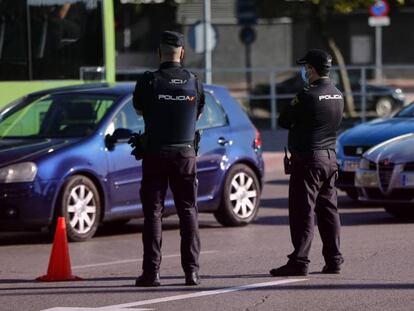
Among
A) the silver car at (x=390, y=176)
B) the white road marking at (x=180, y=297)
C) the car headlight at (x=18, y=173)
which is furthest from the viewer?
the silver car at (x=390, y=176)

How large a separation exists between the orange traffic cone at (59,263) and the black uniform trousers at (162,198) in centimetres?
80

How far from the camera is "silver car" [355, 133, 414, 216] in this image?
1376cm

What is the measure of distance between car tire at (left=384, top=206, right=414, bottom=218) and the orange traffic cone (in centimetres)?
515

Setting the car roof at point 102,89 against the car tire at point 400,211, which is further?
the car tire at point 400,211

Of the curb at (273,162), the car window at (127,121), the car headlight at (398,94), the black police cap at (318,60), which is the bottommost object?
the curb at (273,162)

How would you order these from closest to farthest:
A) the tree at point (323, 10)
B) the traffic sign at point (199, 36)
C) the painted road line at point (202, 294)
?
1. the painted road line at point (202, 294)
2. the traffic sign at point (199, 36)
3. the tree at point (323, 10)

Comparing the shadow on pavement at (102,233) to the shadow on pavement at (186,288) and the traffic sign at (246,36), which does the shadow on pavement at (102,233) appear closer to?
the shadow on pavement at (186,288)

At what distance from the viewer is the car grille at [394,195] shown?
45.1 ft

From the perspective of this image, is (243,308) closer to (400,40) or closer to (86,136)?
(86,136)

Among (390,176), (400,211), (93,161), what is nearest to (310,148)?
(93,161)

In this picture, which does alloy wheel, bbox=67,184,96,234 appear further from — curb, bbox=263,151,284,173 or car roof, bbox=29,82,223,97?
curb, bbox=263,151,284,173

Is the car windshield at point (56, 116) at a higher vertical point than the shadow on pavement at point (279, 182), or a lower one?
higher

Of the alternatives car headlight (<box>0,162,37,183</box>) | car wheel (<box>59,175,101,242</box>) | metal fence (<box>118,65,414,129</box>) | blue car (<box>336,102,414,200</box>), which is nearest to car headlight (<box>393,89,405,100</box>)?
metal fence (<box>118,65,414,129</box>)

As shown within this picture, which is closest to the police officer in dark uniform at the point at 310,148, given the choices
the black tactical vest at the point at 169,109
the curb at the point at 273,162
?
the black tactical vest at the point at 169,109
